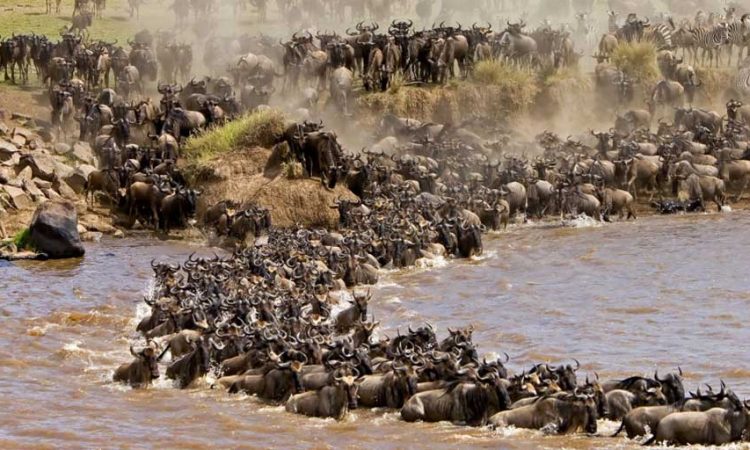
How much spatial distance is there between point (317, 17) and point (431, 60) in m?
→ 12.8

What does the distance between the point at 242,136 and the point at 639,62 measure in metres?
15.2

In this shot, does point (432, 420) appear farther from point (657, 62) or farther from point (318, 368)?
point (657, 62)

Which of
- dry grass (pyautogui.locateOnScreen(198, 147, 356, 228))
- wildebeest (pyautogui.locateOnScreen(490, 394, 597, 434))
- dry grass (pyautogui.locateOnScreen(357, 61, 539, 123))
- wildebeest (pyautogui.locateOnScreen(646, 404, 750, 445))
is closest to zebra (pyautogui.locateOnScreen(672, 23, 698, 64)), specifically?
dry grass (pyautogui.locateOnScreen(357, 61, 539, 123))

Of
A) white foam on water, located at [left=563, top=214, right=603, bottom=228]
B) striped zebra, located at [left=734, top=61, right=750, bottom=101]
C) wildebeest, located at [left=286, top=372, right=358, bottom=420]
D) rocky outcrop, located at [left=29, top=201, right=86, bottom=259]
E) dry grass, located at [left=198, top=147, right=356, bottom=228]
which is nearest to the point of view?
wildebeest, located at [left=286, top=372, right=358, bottom=420]

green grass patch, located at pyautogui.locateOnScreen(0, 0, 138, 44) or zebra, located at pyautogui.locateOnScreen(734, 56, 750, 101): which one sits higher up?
green grass patch, located at pyautogui.locateOnScreen(0, 0, 138, 44)

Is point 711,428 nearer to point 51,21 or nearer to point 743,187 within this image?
point 743,187

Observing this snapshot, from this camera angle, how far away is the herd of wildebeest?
1639cm

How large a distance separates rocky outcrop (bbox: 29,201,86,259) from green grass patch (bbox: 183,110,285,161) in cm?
495

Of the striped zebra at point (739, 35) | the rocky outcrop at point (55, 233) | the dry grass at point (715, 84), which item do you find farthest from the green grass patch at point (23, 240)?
the striped zebra at point (739, 35)

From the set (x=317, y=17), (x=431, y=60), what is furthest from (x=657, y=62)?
(x=317, y=17)

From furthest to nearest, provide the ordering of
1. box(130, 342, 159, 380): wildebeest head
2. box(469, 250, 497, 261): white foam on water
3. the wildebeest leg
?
the wildebeest leg, box(469, 250, 497, 261): white foam on water, box(130, 342, 159, 380): wildebeest head

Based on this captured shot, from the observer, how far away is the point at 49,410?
17156 mm

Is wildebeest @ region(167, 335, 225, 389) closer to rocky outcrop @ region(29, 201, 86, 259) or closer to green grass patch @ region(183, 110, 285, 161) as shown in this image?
rocky outcrop @ region(29, 201, 86, 259)

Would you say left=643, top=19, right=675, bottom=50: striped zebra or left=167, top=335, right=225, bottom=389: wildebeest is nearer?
left=167, top=335, right=225, bottom=389: wildebeest
